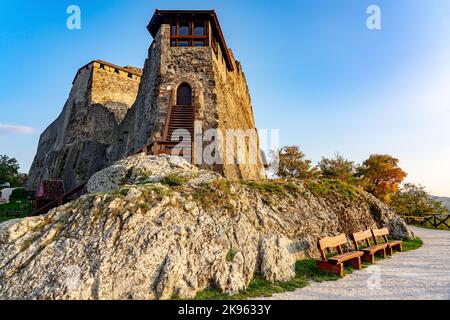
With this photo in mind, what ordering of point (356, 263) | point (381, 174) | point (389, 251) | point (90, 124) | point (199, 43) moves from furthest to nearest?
point (381, 174) → point (90, 124) → point (199, 43) → point (389, 251) → point (356, 263)

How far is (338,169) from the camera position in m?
25.7

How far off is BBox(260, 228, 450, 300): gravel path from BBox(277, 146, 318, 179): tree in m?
19.9

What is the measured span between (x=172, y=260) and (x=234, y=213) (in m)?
2.19

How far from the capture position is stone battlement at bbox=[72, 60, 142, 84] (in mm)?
29547

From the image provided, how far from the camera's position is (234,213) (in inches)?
266

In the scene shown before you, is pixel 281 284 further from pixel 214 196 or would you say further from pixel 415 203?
pixel 415 203

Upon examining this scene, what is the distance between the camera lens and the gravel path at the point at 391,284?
16.4 feet

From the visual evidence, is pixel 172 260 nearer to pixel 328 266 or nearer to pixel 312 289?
pixel 312 289

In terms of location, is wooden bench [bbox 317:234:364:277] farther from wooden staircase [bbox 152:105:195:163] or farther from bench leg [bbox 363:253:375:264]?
wooden staircase [bbox 152:105:195:163]

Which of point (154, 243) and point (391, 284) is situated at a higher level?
point (154, 243)

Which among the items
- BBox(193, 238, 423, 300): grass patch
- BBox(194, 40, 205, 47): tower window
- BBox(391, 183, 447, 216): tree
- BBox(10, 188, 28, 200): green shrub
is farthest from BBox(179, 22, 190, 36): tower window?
BBox(10, 188, 28, 200): green shrub

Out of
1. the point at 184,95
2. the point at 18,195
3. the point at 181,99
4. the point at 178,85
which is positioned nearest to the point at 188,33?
the point at 178,85

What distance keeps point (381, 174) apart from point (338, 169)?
6729 millimetres

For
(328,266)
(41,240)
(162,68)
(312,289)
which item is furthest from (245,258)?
(162,68)
